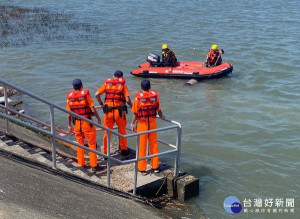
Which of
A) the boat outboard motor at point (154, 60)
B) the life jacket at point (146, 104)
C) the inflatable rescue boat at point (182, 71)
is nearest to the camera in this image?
the life jacket at point (146, 104)

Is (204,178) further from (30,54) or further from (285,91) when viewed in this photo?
(30,54)

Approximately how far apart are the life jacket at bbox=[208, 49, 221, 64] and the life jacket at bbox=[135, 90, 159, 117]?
35.0 ft

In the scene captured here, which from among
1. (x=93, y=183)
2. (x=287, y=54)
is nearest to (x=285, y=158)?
(x=93, y=183)

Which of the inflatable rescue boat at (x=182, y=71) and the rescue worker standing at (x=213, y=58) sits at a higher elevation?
the rescue worker standing at (x=213, y=58)

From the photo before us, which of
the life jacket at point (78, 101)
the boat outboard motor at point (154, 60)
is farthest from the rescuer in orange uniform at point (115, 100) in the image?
the boat outboard motor at point (154, 60)

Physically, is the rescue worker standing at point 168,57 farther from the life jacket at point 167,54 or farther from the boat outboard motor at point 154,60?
the boat outboard motor at point 154,60

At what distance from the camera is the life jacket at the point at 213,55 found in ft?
59.0

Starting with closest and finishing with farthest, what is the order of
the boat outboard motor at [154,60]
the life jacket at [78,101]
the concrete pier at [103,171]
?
the concrete pier at [103,171] < the life jacket at [78,101] < the boat outboard motor at [154,60]

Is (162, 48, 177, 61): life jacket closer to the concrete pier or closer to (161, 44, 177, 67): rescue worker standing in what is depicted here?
(161, 44, 177, 67): rescue worker standing

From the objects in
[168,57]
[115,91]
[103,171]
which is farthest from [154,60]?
[103,171]

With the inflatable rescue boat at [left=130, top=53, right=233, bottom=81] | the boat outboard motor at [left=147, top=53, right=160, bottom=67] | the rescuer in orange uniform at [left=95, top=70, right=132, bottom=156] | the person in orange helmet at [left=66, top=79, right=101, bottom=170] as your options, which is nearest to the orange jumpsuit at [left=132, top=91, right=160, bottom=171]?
the rescuer in orange uniform at [left=95, top=70, right=132, bottom=156]

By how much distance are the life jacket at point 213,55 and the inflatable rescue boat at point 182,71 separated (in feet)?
1.10

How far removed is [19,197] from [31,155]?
1.75 meters

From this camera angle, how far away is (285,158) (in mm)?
11172
